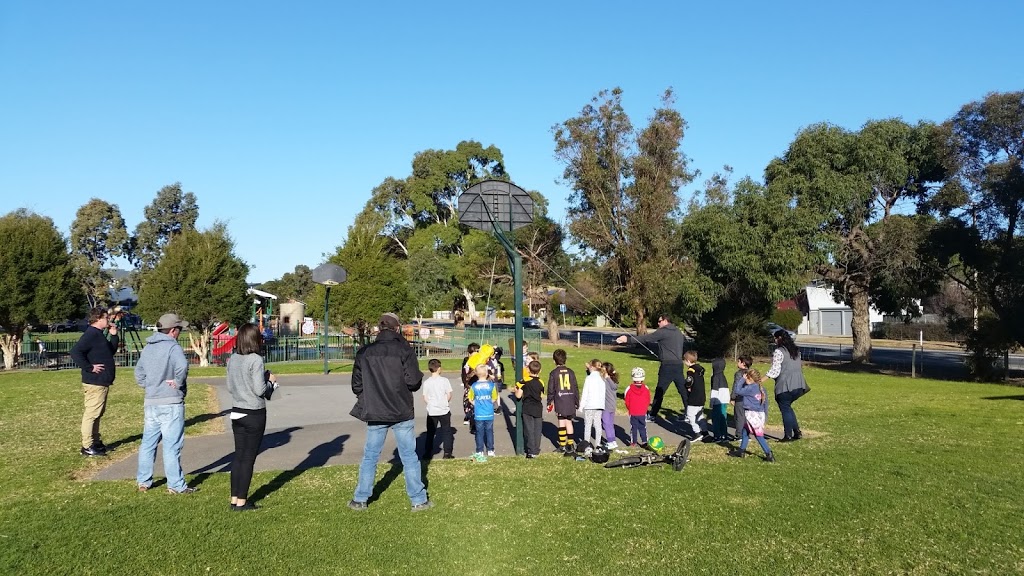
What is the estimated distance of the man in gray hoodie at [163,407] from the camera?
22.9 ft

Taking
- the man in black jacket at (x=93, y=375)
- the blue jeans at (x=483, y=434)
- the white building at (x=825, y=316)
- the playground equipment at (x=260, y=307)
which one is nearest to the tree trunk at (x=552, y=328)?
the playground equipment at (x=260, y=307)

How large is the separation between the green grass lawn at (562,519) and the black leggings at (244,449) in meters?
0.23

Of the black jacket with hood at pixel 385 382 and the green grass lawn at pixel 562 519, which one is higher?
the black jacket with hood at pixel 385 382

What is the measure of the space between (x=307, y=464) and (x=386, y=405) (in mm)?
2942

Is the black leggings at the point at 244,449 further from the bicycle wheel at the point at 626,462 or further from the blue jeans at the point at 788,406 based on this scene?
the blue jeans at the point at 788,406

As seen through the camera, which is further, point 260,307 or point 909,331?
point 909,331

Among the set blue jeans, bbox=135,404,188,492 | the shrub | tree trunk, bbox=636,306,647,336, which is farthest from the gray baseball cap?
the shrub

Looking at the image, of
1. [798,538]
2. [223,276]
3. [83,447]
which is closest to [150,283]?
[223,276]

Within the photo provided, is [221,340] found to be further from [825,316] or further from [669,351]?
[825,316]

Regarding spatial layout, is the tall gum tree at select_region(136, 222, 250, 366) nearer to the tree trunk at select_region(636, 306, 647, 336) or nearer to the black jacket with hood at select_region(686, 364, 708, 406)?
the black jacket with hood at select_region(686, 364, 708, 406)

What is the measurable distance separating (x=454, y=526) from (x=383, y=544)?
2.29ft

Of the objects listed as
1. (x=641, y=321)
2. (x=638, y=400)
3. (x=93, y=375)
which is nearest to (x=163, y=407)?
(x=93, y=375)

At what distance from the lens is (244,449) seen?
633 centimetres

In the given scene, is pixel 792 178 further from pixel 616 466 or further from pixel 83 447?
pixel 83 447
